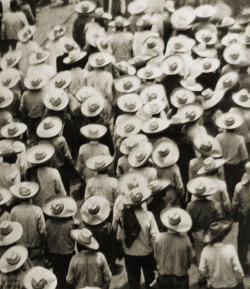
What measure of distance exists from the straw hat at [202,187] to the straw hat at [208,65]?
356 cm

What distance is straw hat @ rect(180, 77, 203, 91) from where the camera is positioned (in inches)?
462

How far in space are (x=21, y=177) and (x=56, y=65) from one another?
3.87m

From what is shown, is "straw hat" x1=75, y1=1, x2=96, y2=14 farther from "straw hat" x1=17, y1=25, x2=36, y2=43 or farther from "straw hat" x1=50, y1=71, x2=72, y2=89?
"straw hat" x1=50, y1=71, x2=72, y2=89

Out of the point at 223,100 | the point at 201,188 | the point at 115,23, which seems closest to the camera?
the point at 201,188

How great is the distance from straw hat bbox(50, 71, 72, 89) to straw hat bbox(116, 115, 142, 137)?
1.82 m

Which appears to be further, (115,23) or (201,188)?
(115,23)

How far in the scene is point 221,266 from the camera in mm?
8289

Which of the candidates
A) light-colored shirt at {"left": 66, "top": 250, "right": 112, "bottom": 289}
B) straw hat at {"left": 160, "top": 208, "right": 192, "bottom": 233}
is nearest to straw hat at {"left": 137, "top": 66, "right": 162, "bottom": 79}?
straw hat at {"left": 160, "top": 208, "right": 192, "bottom": 233}

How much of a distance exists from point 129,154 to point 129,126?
0.87m

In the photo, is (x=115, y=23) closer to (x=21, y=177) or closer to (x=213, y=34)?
(x=213, y=34)

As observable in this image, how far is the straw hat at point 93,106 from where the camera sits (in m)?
11.6

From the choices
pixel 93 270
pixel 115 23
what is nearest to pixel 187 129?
pixel 93 270

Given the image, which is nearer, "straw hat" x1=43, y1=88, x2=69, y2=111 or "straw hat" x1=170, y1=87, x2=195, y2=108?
"straw hat" x1=170, y1=87, x2=195, y2=108

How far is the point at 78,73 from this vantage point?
12.9m
